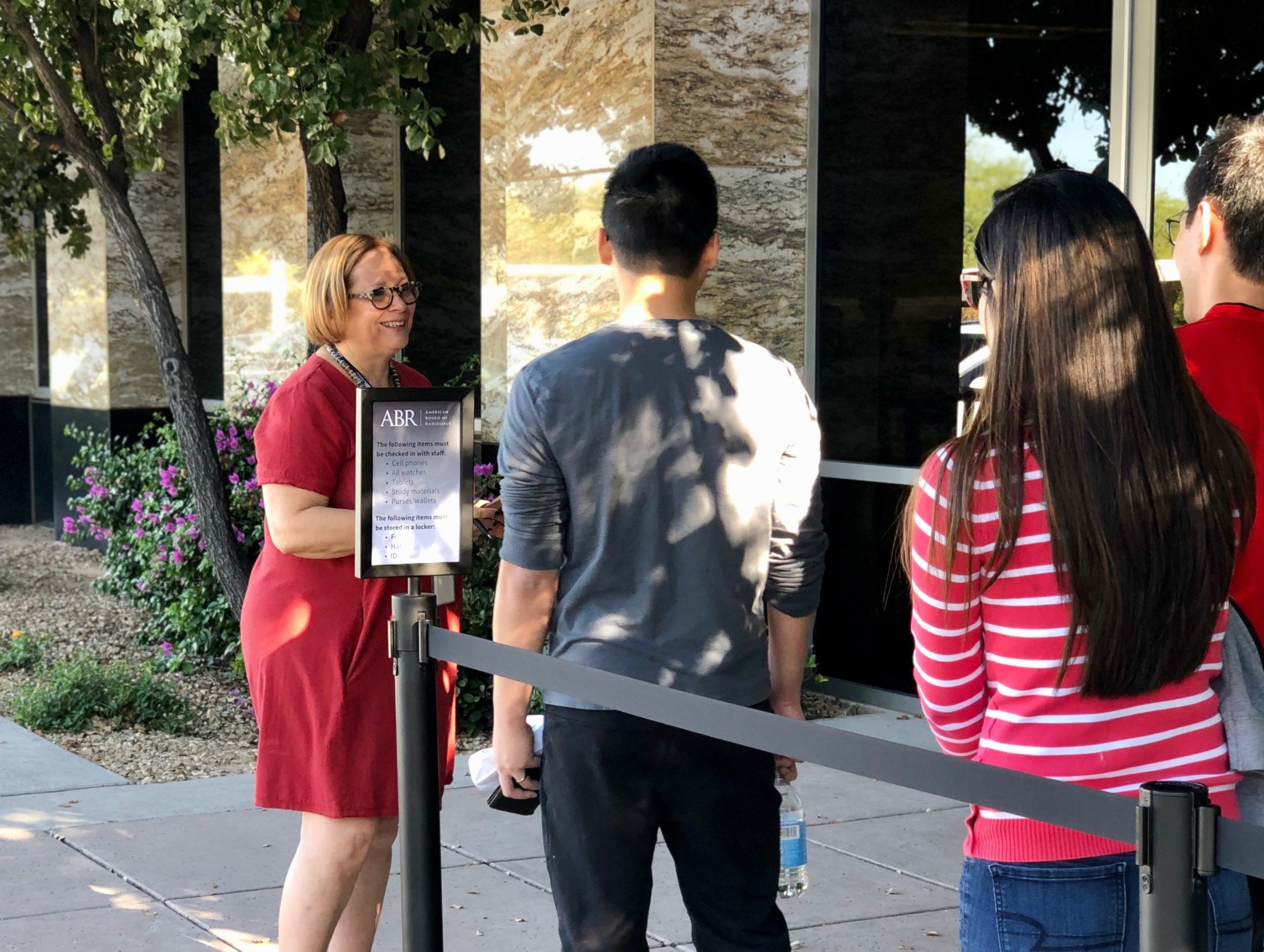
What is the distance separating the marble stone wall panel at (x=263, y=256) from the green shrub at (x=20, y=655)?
208cm

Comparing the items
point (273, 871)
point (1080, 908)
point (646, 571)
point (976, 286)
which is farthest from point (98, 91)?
point (1080, 908)

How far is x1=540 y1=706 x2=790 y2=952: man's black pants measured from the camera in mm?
2605

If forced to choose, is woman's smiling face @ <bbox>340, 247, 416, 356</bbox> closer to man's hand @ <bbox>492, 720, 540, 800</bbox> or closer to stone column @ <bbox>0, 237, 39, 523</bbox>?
man's hand @ <bbox>492, 720, 540, 800</bbox>

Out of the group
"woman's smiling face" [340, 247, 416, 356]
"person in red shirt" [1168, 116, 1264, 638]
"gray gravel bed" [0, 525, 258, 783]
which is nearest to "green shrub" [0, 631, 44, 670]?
"gray gravel bed" [0, 525, 258, 783]

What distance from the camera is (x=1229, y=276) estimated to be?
2.69 m

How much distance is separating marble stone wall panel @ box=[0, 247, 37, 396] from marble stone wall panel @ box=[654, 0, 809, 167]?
9.99 meters

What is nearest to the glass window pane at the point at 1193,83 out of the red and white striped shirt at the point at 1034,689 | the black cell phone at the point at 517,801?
the black cell phone at the point at 517,801

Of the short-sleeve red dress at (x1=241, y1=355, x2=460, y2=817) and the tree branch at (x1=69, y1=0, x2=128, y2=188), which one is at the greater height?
the tree branch at (x1=69, y1=0, x2=128, y2=188)

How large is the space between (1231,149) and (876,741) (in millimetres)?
1362

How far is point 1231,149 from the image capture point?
265 cm

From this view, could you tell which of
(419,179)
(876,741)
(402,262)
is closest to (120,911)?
(402,262)

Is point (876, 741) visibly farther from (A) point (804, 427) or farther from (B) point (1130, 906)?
(A) point (804, 427)

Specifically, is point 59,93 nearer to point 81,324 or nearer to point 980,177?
point 980,177

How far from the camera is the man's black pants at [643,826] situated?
2.61 meters
